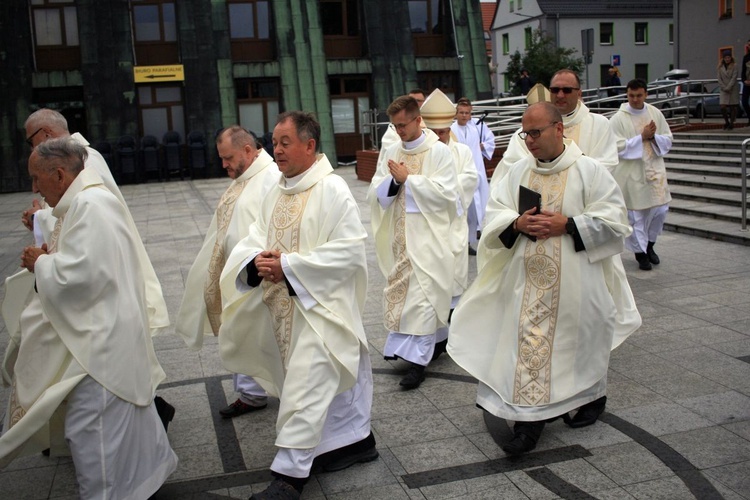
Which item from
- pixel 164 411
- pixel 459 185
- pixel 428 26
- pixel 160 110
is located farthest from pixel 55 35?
pixel 164 411

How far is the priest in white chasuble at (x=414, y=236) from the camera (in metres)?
6.30

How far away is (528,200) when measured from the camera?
499cm

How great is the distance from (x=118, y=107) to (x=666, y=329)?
2090 centimetres

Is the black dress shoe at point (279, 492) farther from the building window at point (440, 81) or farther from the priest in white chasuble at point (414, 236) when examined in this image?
the building window at point (440, 81)

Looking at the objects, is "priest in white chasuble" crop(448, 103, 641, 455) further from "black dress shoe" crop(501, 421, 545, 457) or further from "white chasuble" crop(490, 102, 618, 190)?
"white chasuble" crop(490, 102, 618, 190)

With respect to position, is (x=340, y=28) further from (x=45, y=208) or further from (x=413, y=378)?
(x=45, y=208)

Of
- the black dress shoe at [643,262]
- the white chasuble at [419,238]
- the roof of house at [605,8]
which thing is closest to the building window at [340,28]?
the black dress shoe at [643,262]

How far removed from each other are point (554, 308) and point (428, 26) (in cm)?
2425

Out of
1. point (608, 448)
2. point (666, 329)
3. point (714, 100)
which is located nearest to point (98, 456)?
point (608, 448)

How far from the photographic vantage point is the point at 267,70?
2597 cm

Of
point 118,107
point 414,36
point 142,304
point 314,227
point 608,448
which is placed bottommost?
point 608,448

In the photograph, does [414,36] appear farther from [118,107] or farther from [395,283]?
[395,283]

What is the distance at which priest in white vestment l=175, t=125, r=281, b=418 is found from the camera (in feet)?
18.5

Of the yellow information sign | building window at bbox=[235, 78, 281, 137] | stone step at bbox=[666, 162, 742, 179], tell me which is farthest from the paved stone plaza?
building window at bbox=[235, 78, 281, 137]
